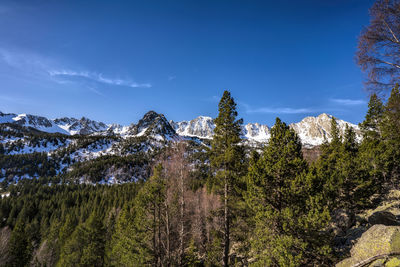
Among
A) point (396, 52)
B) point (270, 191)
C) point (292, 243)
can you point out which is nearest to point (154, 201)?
point (270, 191)

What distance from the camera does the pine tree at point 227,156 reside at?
15.7m

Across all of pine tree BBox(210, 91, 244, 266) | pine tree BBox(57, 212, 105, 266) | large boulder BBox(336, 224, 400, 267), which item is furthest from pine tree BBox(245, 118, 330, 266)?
pine tree BBox(57, 212, 105, 266)

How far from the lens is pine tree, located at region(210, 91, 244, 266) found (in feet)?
51.6

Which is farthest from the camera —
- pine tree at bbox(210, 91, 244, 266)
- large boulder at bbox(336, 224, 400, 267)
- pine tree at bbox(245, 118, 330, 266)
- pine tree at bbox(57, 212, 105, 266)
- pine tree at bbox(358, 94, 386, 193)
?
pine tree at bbox(57, 212, 105, 266)

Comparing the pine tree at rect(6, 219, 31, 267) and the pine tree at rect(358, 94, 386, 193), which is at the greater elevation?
the pine tree at rect(358, 94, 386, 193)

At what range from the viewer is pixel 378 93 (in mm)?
9555

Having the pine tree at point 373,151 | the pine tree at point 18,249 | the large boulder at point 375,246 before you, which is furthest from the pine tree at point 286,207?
the pine tree at point 18,249

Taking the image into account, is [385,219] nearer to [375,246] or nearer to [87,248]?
[375,246]

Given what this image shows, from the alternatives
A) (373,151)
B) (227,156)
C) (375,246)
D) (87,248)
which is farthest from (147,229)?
(373,151)

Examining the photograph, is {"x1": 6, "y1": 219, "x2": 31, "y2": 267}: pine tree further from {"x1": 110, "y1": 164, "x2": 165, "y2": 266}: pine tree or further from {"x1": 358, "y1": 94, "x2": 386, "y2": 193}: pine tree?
{"x1": 358, "y1": 94, "x2": 386, "y2": 193}: pine tree

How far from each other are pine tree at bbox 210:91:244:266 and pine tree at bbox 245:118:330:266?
2.61 m

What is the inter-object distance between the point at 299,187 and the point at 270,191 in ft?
6.35

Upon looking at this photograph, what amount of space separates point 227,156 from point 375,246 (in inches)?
397

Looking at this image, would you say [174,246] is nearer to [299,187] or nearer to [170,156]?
[170,156]
